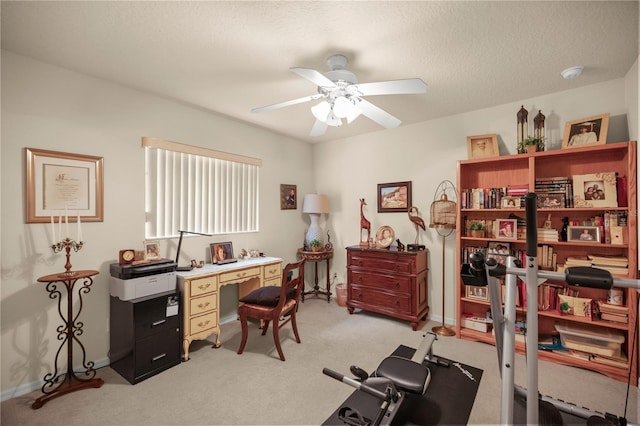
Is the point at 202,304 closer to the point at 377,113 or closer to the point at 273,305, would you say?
the point at 273,305

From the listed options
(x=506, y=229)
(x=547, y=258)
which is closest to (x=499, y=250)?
(x=506, y=229)

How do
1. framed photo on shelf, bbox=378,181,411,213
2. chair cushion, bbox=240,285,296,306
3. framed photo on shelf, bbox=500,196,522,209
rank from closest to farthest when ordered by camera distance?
chair cushion, bbox=240,285,296,306
framed photo on shelf, bbox=500,196,522,209
framed photo on shelf, bbox=378,181,411,213

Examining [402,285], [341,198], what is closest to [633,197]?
[402,285]

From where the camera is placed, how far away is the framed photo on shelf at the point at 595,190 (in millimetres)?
2410

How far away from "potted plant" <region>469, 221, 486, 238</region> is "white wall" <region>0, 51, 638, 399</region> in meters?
0.41

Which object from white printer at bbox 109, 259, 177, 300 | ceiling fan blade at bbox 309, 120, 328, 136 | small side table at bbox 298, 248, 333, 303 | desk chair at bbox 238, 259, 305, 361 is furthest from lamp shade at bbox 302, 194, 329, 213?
white printer at bbox 109, 259, 177, 300

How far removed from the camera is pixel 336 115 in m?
2.23

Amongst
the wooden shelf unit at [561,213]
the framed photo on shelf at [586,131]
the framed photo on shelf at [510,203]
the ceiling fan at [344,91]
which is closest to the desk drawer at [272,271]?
the ceiling fan at [344,91]

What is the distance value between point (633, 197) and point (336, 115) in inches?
97.7

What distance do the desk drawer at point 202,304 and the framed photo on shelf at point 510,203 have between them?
3142mm

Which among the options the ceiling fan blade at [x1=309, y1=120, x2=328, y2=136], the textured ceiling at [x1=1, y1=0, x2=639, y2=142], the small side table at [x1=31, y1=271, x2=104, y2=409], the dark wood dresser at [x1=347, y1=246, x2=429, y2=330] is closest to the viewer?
the textured ceiling at [x1=1, y1=0, x2=639, y2=142]

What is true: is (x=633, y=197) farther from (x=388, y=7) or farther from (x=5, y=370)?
(x=5, y=370)

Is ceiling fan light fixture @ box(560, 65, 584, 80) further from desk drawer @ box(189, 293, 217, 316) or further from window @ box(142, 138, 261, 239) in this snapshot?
desk drawer @ box(189, 293, 217, 316)

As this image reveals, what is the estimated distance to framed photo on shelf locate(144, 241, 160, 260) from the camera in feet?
8.90
